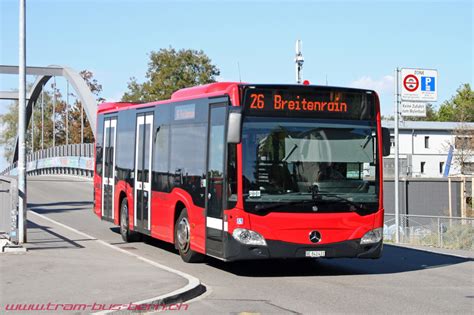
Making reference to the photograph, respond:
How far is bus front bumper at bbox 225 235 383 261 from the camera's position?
12945mm

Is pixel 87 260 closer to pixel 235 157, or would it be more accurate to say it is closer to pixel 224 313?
pixel 235 157

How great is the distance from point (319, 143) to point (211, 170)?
1.99m

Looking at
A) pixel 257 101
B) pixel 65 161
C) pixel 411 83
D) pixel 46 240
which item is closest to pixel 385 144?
pixel 257 101

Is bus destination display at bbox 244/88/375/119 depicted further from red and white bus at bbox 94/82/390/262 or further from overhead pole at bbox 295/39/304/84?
overhead pole at bbox 295/39/304/84

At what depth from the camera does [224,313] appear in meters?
9.98

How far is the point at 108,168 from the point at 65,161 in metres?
53.2

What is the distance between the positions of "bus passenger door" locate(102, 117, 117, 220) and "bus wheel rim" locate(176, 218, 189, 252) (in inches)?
225

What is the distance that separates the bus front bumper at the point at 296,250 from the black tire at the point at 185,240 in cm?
219

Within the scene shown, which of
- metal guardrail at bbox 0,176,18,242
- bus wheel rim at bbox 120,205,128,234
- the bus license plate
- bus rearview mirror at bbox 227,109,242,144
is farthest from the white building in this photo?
bus rearview mirror at bbox 227,109,242,144

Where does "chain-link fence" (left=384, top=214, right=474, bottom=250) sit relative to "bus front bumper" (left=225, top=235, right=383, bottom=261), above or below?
below

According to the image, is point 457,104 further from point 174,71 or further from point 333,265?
point 333,265

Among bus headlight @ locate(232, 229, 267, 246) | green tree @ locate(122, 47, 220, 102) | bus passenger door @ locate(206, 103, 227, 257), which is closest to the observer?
bus headlight @ locate(232, 229, 267, 246)

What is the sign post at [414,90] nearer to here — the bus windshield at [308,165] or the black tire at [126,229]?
the black tire at [126,229]

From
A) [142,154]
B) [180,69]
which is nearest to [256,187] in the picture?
[142,154]
